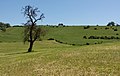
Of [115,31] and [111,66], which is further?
[115,31]

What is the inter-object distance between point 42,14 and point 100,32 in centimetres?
6026

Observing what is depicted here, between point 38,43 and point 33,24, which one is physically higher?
point 33,24

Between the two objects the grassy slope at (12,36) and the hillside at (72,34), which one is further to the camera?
the grassy slope at (12,36)

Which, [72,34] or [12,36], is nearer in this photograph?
[12,36]

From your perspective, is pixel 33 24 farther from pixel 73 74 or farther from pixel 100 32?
pixel 100 32

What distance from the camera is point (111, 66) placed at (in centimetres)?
2986

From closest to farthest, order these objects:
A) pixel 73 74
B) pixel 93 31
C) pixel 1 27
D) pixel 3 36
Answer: pixel 73 74
pixel 3 36
pixel 93 31
pixel 1 27

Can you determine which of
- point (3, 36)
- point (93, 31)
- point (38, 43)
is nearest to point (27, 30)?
point (38, 43)

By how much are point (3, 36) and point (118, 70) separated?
104243 millimetres

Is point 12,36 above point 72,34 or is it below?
below

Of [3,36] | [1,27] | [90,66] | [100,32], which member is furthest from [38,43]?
[90,66]

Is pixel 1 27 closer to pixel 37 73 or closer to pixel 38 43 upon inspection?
pixel 38 43

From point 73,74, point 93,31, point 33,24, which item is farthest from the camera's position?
point 93,31

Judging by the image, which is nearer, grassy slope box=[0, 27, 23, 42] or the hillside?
the hillside
